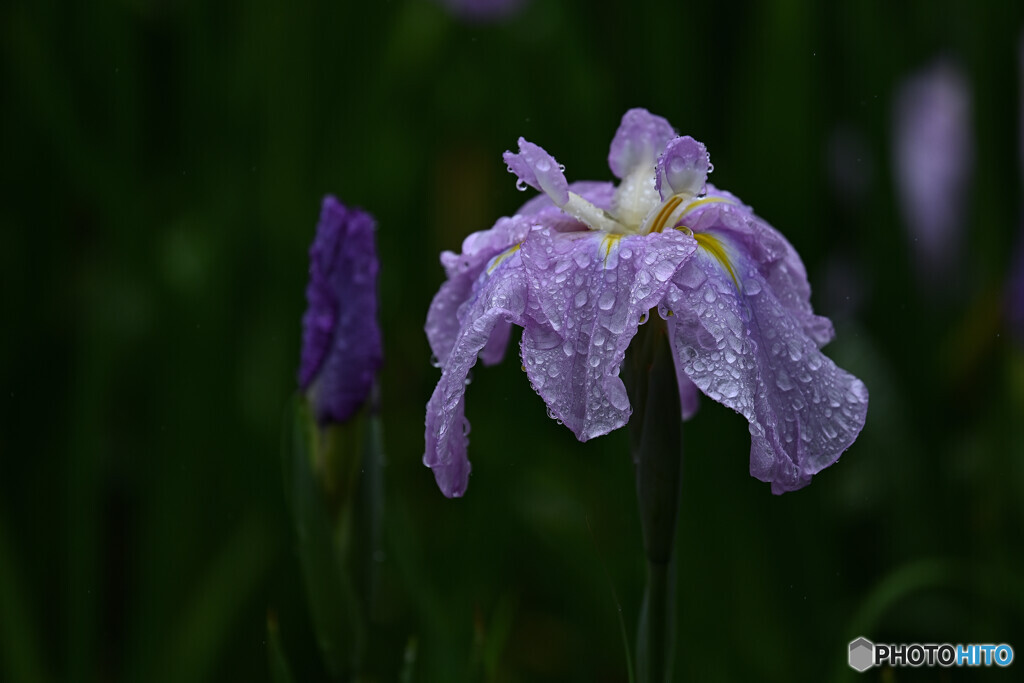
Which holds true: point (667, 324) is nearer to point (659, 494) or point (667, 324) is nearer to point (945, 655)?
point (659, 494)

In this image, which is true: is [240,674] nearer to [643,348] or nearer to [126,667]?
[126,667]

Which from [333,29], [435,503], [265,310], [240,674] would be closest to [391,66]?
[333,29]

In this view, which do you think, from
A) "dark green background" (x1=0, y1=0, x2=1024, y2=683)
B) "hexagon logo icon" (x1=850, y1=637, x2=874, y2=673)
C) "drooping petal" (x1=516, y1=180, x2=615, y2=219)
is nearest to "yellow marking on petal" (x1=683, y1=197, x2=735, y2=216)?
"drooping petal" (x1=516, y1=180, x2=615, y2=219)

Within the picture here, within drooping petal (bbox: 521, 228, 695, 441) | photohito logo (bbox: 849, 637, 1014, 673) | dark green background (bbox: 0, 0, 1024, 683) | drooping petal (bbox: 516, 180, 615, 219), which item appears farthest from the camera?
dark green background (bbox: 0, 0, 1024, 683)

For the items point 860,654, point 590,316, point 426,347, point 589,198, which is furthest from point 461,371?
point 426,347

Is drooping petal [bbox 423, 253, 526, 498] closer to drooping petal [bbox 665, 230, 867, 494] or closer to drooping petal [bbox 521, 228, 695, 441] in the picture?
drooping petal [bbox 521, 228, 695, 441]

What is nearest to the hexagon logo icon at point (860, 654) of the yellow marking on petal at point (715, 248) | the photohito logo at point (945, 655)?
the photohito logo at point (945, 655)

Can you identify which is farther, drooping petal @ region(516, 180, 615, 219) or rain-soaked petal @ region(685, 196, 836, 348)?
drooping petal @ region(516, 180, 615, 219)
